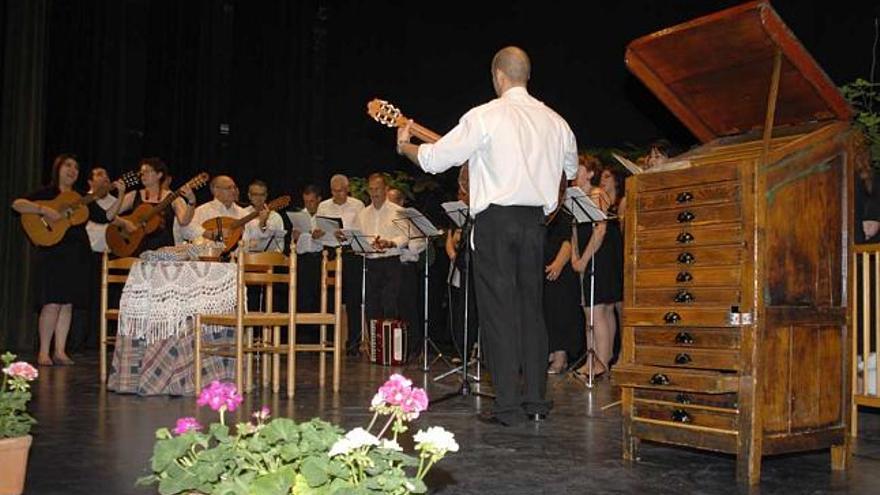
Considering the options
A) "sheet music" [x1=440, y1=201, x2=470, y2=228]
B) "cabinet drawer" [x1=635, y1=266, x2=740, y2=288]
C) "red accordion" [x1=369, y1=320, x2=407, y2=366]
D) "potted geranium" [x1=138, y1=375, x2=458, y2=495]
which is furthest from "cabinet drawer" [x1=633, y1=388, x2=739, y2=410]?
"red accordion" [x1=369, y1=320, x2=407, y2=366]

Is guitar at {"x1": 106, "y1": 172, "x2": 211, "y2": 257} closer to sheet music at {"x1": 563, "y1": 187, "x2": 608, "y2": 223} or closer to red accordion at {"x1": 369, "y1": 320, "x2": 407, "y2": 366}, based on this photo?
red accordion at {"x1": 369, "y1": 320, "x2": 407, "y2": 366}

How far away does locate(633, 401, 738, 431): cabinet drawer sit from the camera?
10.4 ft

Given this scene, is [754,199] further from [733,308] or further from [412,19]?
[412,19]

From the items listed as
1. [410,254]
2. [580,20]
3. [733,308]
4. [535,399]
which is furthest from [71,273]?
[733,308]

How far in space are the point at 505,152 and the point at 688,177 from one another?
1080mm

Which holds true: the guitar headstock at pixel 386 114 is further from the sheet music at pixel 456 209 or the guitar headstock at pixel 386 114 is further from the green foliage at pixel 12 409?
the green foliage at pixel 12 409

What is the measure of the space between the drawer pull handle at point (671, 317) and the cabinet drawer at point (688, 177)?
447mm

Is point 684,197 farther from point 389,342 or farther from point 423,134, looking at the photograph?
point 389,342

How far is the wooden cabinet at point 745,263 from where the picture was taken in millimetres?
3111

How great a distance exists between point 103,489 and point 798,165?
243 centimetres

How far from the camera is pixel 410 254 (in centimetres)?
836

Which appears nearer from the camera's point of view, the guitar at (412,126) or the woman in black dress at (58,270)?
the guitar at (412,126)

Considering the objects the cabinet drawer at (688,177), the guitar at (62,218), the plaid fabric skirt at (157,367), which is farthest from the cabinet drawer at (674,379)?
the guitar at (62,218)

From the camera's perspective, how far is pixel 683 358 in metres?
3.32
